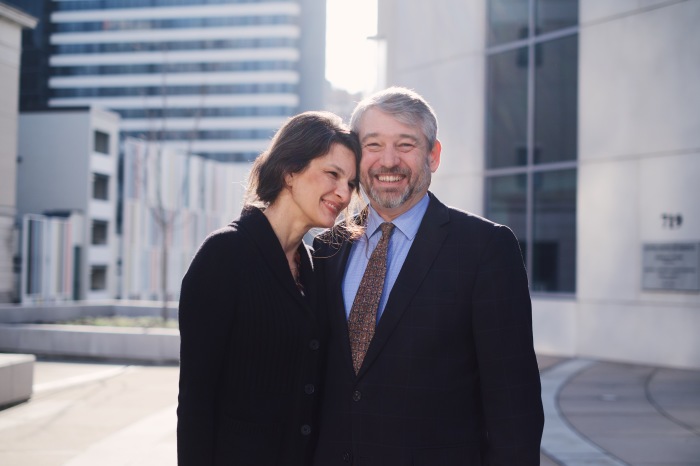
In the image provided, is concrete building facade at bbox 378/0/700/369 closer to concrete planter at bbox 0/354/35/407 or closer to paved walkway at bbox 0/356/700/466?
paved walkway at bbox 0/356/700/466

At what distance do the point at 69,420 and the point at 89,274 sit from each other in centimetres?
3795

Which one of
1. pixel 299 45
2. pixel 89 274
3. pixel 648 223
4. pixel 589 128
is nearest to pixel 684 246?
pixel 648 223

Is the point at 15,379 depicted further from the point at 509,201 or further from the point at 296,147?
the point at 509,201

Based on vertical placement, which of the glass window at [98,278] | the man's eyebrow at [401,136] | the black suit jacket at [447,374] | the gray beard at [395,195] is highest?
the man's eyebrow at [401,136]

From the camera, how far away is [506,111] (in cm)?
1661

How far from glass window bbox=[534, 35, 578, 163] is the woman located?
12831 mm

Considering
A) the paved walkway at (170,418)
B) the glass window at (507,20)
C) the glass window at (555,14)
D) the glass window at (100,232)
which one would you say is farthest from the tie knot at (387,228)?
the glass window at (100,232)

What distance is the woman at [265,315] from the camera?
9.11 feet

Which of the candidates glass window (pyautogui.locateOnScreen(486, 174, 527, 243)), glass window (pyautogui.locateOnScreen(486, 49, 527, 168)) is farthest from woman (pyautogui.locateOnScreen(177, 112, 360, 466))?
glass window (pyautogui.locateOnScreen(486, 49, 527, 168))

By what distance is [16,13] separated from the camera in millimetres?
29859

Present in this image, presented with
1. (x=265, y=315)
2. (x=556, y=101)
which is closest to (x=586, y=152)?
(x=556, y=101)

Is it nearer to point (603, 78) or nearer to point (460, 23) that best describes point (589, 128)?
point (603, 78)

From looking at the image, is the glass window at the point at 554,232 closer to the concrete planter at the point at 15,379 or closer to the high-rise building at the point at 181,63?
the concrete planter at the point at 15,379

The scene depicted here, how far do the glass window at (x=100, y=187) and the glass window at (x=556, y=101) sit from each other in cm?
3429
